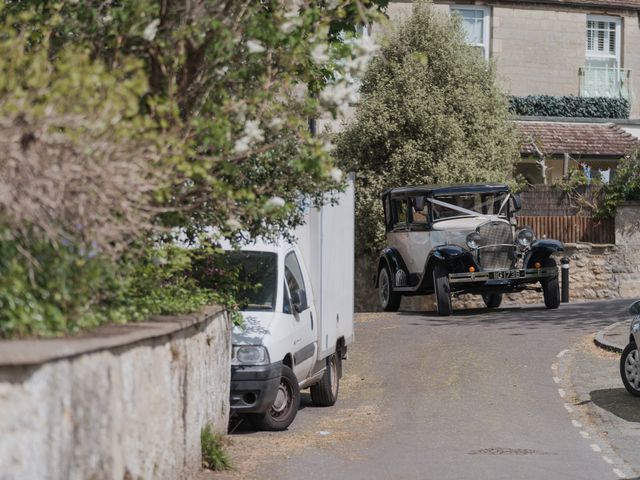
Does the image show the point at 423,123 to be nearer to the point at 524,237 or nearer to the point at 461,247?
the point at 524,237

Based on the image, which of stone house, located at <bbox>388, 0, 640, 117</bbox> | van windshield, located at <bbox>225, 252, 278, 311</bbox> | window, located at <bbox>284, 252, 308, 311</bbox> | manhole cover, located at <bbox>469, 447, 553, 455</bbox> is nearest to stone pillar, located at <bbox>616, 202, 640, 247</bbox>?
stone house, located at <bbox>388, 0, 640, 117</bbox>

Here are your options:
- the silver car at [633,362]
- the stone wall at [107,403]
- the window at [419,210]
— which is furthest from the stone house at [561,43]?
the stone wall at [107,403]

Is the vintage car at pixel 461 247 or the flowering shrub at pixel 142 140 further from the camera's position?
the vintage car at pixel 461 247

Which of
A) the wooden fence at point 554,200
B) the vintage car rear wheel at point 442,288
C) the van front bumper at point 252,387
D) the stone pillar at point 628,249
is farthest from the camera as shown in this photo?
the wooden fence at point 554,200

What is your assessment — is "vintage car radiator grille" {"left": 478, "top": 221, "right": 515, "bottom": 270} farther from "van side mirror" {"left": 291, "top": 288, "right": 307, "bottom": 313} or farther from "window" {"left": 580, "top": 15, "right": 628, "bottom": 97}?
"window" {"left": 580, "top": 15, "right": 628, "bottom": 97}

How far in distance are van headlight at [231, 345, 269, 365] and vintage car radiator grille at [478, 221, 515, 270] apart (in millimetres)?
13153

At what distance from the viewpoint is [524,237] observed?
25344mm

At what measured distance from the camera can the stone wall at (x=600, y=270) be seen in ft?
99.9

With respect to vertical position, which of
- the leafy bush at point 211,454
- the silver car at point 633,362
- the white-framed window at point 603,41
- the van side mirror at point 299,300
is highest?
the white-framed window at point 603,41

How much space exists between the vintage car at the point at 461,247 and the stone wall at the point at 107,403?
14899 mm

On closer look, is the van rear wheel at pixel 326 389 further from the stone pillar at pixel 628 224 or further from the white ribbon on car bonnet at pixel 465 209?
the stone pillar at pixel 628 224

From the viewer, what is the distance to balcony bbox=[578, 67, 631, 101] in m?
38.2

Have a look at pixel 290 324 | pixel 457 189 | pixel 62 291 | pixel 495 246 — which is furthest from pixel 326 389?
pixel 457 189

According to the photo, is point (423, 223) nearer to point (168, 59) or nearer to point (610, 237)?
point (610, 237)
